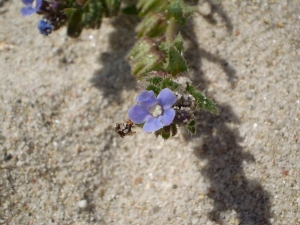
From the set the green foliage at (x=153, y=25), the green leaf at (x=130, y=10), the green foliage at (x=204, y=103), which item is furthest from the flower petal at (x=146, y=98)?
the green leaf at (x=130, y=10)

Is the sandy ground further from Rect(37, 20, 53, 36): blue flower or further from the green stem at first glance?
Rect(37, 20, 53, 36): blue flower

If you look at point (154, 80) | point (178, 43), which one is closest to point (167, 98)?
point (154, 80)

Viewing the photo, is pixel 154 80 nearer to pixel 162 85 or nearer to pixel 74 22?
pixel 162 85

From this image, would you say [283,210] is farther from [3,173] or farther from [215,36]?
[3,173]

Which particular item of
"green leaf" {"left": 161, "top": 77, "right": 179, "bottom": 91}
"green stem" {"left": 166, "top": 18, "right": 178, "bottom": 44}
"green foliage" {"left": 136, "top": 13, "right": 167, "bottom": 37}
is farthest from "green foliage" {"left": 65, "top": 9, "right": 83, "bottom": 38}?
"green leaf" {"left": 161, "top": 77, "right": 179, "bottom": 91}

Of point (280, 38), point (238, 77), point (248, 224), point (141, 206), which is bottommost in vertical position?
point (141, 206)

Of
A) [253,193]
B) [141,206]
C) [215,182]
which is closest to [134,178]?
[141,206]
